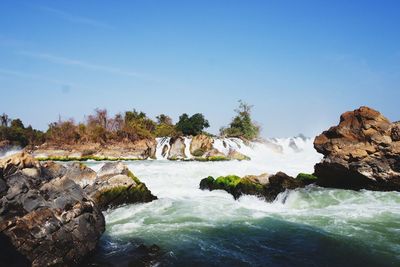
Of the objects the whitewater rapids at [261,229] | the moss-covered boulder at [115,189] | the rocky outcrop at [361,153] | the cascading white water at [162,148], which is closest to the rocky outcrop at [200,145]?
the cascading white water at [162,148]

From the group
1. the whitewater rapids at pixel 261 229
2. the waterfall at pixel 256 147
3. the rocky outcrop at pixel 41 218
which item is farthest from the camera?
the waterfall at pixel 256 147

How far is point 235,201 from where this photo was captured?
2066cm

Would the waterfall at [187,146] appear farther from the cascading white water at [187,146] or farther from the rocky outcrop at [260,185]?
the rocky outcrop at [260,185]

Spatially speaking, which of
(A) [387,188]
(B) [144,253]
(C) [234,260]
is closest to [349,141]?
(A) [387,188]

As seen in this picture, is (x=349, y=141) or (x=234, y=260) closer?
(x=234, y=260)

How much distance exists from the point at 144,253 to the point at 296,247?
5137 millimetres

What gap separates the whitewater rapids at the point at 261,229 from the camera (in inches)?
456

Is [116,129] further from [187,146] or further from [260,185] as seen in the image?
[260,185]

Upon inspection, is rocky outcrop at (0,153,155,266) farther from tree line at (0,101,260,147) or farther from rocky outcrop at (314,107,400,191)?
tree line at (0,101,260,147)

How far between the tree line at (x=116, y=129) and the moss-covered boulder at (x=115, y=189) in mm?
42432

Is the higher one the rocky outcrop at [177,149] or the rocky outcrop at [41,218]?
the rocky outcrop at [177,149]

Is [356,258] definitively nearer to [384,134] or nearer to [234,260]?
[234,260]

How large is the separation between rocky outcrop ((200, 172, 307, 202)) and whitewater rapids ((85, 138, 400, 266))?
1.77 ft

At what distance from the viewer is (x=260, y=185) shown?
71.3 ft
